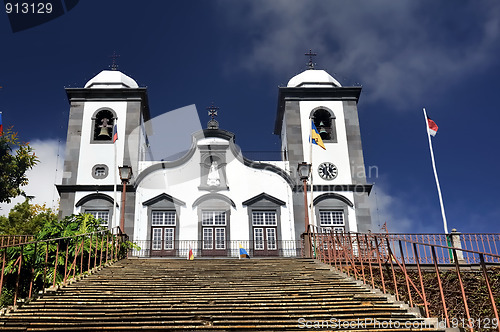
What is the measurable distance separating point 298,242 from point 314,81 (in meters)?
8.36

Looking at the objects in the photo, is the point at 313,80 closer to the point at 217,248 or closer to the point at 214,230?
the point at 214,230

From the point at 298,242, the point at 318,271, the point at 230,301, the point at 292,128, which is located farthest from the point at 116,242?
the point at 292,128

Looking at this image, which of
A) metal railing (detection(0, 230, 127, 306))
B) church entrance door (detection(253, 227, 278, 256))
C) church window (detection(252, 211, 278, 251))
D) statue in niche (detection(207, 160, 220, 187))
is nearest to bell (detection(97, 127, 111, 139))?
statue in niche (detection(207, 160, 220, 187))

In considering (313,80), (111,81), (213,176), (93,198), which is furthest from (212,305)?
(111,81)

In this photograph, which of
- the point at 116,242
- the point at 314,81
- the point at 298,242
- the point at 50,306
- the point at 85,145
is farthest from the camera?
the point at 314,81

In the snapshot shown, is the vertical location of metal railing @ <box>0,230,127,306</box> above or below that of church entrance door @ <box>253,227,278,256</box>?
below

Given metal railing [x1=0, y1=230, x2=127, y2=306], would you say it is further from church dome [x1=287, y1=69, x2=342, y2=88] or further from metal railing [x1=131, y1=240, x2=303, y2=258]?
church dome [x1=287, y1=69, x2=342, y2=88]

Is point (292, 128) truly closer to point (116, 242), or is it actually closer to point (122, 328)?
point (116, 242)

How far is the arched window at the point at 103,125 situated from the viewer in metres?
22.2

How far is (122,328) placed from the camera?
657 centimetres

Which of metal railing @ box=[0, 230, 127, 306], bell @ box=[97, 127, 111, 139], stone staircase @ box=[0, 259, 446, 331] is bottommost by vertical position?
stone staircase @ box=[0, 259, 446, 331]

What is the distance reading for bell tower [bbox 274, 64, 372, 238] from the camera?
2083 centimetres

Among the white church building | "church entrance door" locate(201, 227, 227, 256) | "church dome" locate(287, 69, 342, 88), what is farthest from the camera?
"church dome" locate(287, 69, 342, 88)

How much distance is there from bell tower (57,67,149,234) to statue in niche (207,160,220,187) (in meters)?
3.23
